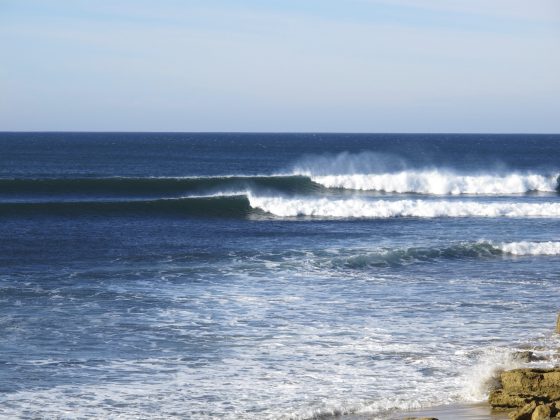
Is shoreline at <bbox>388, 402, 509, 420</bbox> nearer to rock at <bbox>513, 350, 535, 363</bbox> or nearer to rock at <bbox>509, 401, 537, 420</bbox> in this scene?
rock at <bbox>509, 401, 537, 420</bbox>

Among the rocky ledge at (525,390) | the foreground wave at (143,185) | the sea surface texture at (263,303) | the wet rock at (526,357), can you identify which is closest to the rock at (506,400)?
the rocky ledge at (525,390)

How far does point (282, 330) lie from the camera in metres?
14.4

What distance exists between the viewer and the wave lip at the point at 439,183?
4128 centimetres

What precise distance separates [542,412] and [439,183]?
3287 centimetres

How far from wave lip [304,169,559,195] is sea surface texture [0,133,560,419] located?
7324 mm

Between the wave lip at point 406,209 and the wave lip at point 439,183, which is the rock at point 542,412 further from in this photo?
the wave lip at point 439,183

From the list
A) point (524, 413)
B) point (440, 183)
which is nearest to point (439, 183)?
point (440, 183)

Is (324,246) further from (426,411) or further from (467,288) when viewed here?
(426,411)

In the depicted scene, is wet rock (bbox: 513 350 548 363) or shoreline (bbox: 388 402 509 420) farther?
wet rock (bbox: 513 350 548 363)

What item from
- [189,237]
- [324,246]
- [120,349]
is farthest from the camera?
[189,237]

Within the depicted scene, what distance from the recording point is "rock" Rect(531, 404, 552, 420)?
914 centimetres

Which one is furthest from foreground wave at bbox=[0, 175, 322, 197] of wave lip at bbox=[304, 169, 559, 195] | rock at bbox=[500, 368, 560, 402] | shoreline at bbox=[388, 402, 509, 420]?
rock at bbox=[500, 368, 560, 402]

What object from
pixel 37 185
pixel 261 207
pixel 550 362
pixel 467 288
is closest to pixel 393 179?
pixel 261 207

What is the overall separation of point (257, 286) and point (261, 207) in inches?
627
